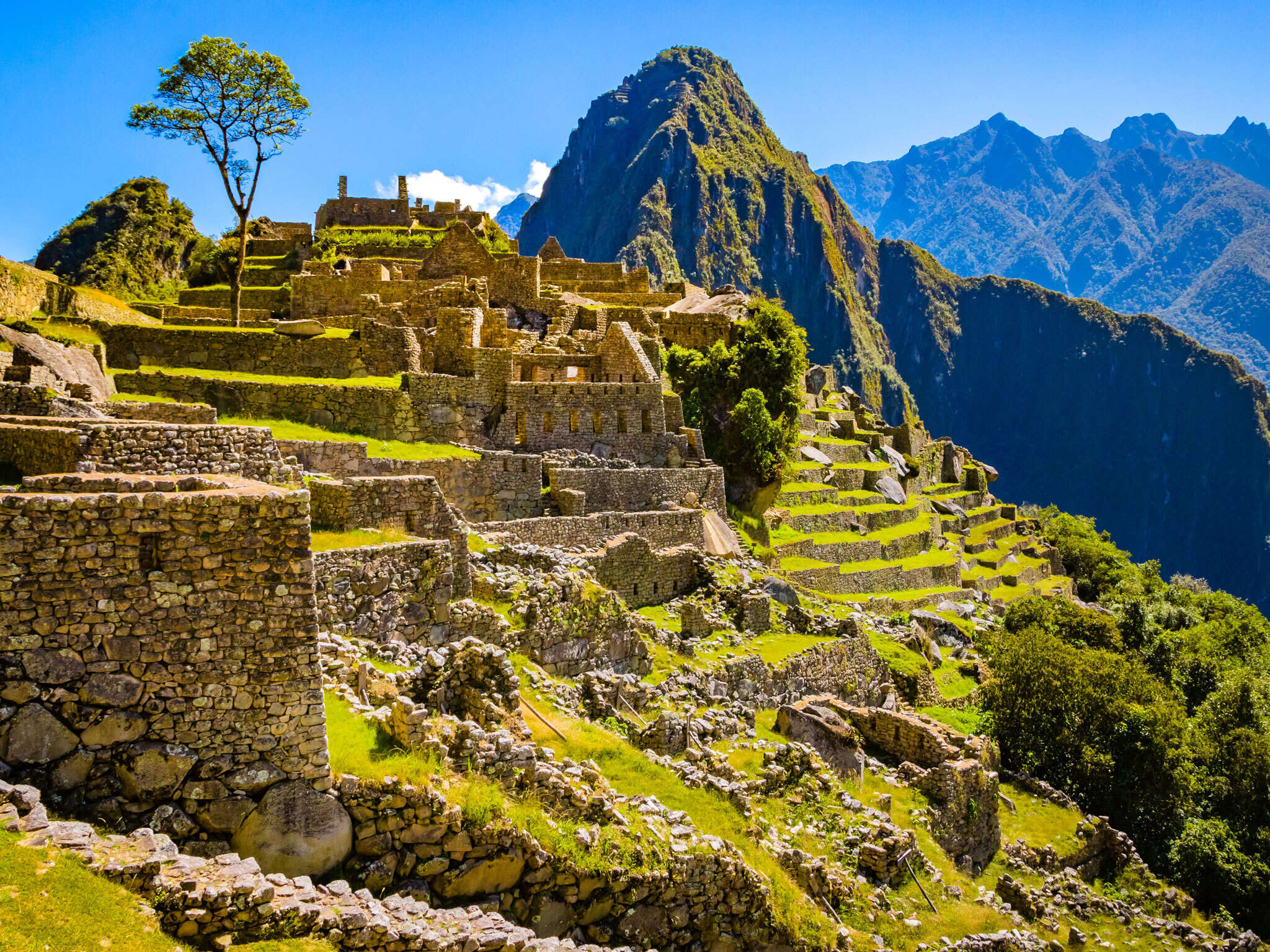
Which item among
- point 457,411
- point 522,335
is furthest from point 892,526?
point 457,411

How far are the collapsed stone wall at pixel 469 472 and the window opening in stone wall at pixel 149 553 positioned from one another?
10561 millimetres

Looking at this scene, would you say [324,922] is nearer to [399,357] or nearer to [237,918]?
[237,918]

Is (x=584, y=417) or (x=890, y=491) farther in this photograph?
(x=890, y=491)

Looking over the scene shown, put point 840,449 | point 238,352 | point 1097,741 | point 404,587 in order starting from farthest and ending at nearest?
point 840,449 → point 1097,741 → point 238,352 → point 404,587

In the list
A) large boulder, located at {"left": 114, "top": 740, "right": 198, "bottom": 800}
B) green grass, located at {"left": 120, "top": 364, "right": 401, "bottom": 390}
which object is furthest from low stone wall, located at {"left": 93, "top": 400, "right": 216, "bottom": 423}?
large boulder, located at {"left": 114, "top": 740, "right": 198, "bottom": 800}

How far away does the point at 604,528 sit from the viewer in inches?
875

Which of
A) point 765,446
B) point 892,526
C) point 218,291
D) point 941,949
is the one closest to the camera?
point 941,949

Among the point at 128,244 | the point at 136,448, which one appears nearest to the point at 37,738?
the point at 136,448

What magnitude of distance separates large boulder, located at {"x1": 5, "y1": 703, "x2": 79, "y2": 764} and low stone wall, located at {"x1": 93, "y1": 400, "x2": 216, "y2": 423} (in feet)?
27.2

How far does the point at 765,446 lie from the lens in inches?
1296

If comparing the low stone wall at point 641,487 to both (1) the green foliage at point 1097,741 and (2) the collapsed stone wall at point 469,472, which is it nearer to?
(2) the collapsed stone wall at point 469,472

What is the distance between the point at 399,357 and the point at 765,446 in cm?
1438

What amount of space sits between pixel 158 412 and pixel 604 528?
10.6 metres

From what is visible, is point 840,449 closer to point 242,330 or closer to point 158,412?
point 242,330
